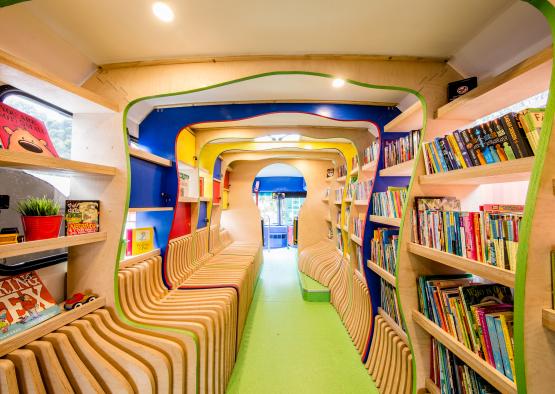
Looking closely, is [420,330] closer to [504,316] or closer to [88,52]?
[504,316]

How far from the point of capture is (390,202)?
224 centimetres

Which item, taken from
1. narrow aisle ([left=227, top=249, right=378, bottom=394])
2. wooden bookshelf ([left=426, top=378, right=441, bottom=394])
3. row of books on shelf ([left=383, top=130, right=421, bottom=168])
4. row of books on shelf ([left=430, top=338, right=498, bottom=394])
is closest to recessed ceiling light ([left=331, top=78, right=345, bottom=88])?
row of books on shelf ([left=383, top=130, right=421, bottom=168])

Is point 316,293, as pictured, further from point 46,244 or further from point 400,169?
point 46,244

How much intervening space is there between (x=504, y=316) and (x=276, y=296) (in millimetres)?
3793

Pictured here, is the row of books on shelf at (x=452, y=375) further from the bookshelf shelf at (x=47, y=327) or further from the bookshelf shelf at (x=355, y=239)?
the bookshelf shelf at (x=47, y=327)

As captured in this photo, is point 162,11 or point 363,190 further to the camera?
point 363,190

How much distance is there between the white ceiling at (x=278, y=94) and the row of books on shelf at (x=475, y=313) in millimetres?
1874

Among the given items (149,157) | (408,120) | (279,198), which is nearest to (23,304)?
(149,157)

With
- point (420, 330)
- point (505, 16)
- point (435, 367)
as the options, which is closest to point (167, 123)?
point (505, 16)

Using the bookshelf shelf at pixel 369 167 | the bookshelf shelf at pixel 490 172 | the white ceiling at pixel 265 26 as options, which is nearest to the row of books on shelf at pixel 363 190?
the bookshelf shelf at pixel 369 167

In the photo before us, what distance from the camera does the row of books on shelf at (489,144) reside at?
106 centimetres

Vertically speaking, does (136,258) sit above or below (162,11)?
below

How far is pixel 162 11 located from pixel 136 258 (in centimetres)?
211

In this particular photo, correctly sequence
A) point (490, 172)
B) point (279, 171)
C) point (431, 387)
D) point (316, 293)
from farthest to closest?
1. point (279, 171)
2. point (316, 293)
3. point (431, 387)
4. point (490, 172)
